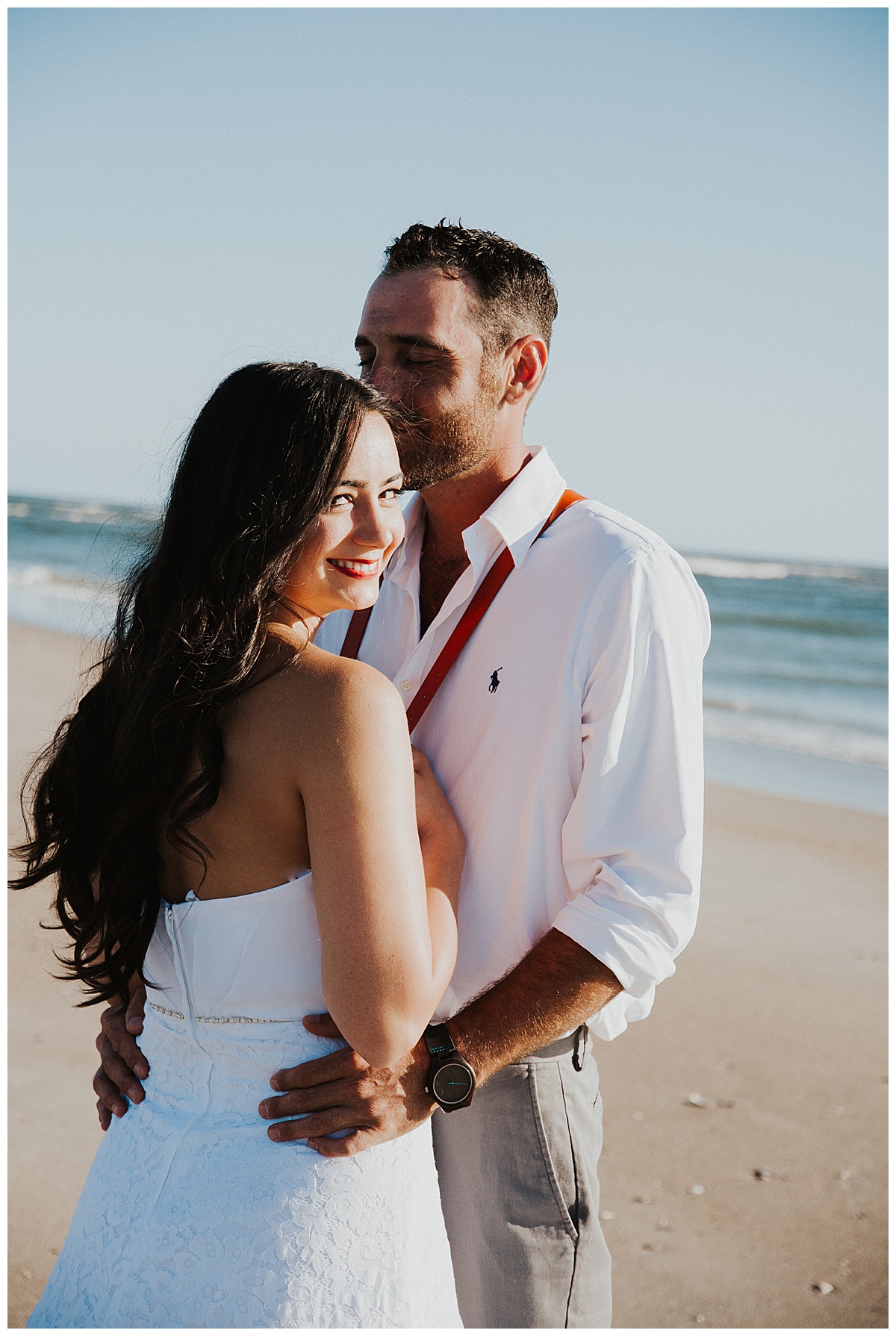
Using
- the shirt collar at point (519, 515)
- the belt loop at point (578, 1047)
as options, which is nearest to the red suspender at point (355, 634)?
the shirt collar at point (519, 515)

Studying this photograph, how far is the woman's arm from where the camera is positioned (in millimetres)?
1633

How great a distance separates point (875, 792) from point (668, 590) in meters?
8.82

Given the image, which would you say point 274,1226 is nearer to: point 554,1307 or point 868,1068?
point 554,1307

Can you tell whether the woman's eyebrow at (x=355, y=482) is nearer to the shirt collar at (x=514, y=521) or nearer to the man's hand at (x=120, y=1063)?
the shirt collar at (x=514, y=521)

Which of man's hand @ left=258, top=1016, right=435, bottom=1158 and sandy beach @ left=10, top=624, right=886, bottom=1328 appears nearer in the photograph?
man's hand @ left=258, top=1016, right=435, bottom=1158

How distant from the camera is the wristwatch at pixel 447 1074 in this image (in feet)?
6.48

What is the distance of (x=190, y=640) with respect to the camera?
1.81 metres

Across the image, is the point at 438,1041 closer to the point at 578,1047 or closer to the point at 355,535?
the point at 578,1047

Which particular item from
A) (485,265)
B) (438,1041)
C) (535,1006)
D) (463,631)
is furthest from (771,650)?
(438,1041)

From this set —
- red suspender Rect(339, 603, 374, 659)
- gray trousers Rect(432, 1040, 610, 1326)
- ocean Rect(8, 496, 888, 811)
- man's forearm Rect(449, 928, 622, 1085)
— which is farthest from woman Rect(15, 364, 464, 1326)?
red suspender Rect(339, 603, 374, 659)

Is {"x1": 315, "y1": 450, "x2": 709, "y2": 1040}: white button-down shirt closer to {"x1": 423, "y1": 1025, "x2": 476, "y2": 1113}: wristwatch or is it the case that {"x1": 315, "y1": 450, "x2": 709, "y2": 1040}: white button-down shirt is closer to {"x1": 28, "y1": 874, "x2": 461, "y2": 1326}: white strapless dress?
{"x1": 423, "y1": 1025, "x2": 476, "y2": 1113}: wristwatch

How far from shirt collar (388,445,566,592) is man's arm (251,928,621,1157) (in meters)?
0.90

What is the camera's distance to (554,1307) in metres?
2.30

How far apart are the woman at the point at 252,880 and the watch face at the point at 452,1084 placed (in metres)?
0.11
